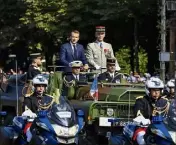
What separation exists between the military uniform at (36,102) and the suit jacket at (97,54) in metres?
3.47

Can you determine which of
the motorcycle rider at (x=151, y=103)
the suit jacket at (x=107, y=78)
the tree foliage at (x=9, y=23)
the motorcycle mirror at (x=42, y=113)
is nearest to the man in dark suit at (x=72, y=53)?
the suit jacket at (x=107, y=78)

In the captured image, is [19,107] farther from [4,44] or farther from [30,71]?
[4,44]

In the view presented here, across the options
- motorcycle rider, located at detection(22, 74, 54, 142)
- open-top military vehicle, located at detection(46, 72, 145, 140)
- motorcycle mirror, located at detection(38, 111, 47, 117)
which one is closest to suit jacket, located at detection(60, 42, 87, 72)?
open-top military vehicle, located at detection(46, 72, 145, 140)

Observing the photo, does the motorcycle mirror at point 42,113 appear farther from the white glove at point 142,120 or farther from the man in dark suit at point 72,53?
the man in dark suit at point 72,53

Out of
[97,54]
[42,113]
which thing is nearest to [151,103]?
[42,113]

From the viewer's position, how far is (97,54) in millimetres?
16375

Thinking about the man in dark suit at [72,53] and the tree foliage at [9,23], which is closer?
the man in dark suit at [72,53]

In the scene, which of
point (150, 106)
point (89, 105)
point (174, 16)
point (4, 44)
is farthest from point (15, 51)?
point (150, 106)

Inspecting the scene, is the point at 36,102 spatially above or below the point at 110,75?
below

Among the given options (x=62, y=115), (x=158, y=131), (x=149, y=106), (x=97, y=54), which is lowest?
(x=158, y=131)

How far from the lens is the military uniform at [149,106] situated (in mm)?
11852

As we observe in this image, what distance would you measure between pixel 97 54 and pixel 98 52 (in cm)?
5

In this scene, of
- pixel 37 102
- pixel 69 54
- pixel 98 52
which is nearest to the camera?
pixel 37 102

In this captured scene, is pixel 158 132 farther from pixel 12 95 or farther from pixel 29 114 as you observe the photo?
pixel 12 95
